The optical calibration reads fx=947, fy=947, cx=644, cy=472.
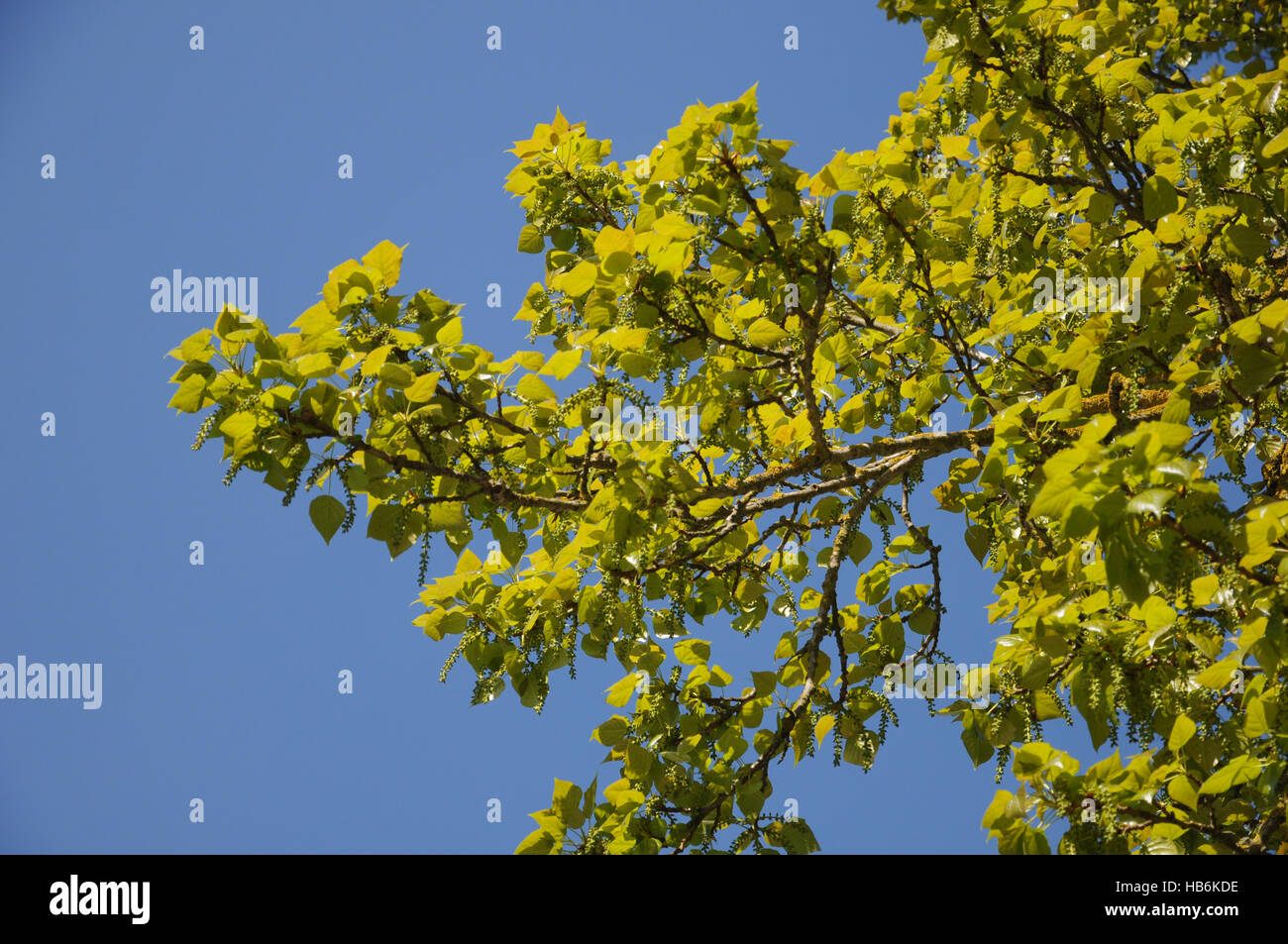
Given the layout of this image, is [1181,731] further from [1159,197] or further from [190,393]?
[190,393]

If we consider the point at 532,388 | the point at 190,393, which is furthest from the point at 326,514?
the point at 532,388

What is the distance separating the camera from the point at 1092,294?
355 centimetres

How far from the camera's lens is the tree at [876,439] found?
267 centimetres

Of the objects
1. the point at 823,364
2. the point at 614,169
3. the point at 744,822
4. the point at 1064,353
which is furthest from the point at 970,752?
the point at 614,169

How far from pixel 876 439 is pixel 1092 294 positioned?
→ 100 cm

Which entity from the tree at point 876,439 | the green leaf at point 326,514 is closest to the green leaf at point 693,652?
the tree at point 876,439

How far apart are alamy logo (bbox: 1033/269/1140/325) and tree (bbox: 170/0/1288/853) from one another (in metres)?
0.02

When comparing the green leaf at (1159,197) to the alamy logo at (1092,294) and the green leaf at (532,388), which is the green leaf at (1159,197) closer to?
the alamy logo at (1092,294)

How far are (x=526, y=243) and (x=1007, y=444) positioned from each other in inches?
92.5

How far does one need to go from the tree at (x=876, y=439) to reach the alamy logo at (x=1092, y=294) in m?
0.02

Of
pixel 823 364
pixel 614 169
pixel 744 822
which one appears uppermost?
pixel 614 169

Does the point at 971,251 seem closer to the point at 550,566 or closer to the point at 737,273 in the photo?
the point at 737,273

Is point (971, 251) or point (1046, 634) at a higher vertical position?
point (971, 251)

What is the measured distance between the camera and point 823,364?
13.8ft
